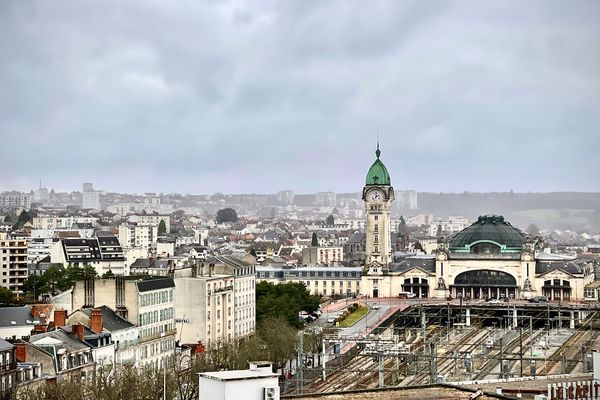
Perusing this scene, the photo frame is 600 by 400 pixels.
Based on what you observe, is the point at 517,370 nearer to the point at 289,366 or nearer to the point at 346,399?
the point at 289,366

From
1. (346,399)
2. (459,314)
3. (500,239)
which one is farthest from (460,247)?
(346,399)

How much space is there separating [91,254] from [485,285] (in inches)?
1645

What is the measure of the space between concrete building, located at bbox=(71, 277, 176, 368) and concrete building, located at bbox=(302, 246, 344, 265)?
9354 centimetres

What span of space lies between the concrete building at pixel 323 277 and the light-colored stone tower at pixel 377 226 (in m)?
2.99

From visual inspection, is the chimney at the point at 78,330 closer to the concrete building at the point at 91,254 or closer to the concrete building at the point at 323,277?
the concrete building at the point at 91,254

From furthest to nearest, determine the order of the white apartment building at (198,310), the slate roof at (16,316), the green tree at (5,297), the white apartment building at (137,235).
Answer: the white apartment building at (137,235) < the green tree at (5,297) < the white apartment building at (198,310) < the slate roof at (16,316)

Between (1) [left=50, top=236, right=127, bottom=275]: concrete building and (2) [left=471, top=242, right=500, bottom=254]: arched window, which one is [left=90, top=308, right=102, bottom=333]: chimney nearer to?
(1) [left=50, top=236, right=127, bottom=275]: concrete building

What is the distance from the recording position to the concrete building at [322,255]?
160500 millimetres

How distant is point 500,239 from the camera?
118 m

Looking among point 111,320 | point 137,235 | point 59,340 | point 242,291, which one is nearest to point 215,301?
point 242,291

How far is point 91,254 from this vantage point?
12656cm

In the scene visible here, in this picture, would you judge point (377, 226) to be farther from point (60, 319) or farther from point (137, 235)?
point (137, 235)

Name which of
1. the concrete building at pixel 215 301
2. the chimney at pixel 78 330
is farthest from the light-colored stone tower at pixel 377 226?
the chimney at pixel 78 330

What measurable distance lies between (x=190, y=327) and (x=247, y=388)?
47.2 meters
